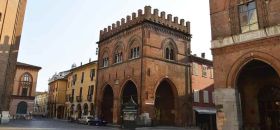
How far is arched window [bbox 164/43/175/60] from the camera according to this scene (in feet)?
95.9

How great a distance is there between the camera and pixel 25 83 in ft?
162

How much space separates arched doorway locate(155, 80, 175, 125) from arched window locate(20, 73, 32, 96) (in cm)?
3092

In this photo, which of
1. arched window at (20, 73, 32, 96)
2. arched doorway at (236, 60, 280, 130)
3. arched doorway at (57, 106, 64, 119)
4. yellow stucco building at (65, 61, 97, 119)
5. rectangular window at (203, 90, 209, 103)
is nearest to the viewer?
arched doorway at (236, 60, 280, 130)

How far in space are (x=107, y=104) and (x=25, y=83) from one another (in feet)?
78.6

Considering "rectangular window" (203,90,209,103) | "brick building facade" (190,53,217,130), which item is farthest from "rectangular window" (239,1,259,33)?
"rectangular window" (203,90,209,103)

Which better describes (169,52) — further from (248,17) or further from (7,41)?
(7,41)

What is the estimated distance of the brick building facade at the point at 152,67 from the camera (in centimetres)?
2680

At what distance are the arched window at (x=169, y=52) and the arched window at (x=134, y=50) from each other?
3.22 meters

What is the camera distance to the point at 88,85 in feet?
134

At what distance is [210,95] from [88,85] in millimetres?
18946

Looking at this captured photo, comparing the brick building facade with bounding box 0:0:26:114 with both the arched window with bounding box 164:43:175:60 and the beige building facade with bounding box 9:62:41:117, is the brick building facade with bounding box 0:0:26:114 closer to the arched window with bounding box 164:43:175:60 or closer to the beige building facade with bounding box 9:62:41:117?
the arched window with bounding box 164:43:175:60

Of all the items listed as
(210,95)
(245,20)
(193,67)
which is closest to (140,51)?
(193,67)

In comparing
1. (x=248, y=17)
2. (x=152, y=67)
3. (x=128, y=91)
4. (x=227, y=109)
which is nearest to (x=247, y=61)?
(x=248, y=17)

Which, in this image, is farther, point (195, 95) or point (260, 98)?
point (195, 95)
